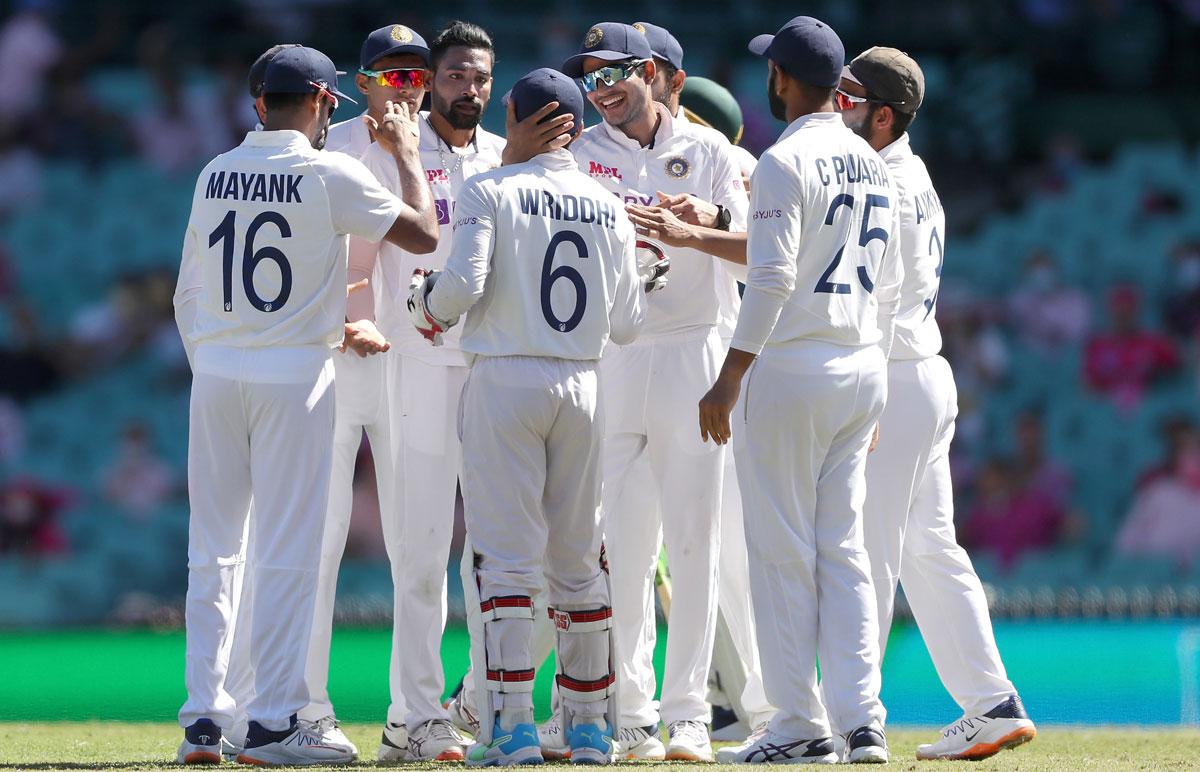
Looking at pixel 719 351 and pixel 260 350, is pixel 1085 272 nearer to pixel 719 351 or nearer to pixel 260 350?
pixel 719 351

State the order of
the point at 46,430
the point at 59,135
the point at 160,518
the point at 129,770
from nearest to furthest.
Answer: the point at 129,770
the point at 160,518
the point at 46,430
the point at 59,135

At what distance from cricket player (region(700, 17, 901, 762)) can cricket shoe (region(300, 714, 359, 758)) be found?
54.6 inches

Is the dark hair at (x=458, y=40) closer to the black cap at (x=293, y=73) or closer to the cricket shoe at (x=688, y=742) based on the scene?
the black cap at (x=293, y=73)

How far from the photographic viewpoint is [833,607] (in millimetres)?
5785

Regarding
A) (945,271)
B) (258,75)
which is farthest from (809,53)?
(945,271)

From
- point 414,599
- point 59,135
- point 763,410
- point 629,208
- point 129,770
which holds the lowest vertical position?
point 129,770

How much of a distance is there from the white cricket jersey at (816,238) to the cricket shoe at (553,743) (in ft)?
5.23

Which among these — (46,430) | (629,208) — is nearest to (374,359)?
(629,208)

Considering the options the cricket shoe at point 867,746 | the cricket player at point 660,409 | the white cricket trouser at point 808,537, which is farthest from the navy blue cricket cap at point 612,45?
the cricket shoe at point 867,746

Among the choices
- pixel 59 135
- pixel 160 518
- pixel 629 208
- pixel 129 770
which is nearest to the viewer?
pixel 129 770

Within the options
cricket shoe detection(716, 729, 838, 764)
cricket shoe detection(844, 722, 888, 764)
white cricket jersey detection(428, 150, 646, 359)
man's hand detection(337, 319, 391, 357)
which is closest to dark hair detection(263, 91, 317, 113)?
white cricket jersey detection(428, 150, 646, 359)

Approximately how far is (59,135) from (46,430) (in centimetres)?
306

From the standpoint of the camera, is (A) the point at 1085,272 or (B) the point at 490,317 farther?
(A) the point at 1085,272

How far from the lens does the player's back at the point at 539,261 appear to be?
5.77 metres
